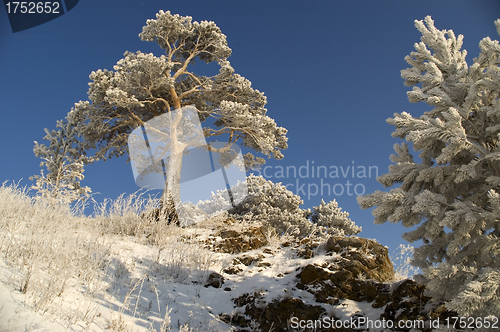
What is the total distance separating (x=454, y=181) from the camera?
10.7 feet

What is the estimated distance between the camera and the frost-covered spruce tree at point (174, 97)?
10.9 m

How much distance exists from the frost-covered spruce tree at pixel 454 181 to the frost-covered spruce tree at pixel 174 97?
7363 millimetres

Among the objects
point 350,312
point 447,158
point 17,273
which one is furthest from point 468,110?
point 17,273

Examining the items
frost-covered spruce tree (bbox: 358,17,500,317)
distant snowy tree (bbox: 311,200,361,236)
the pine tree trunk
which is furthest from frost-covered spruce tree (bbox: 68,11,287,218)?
frost-covered spruce tree (bbox: 358,17,500,317)

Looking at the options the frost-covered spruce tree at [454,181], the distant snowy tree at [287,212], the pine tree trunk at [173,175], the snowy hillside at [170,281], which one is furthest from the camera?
the distant snowy tree at [287,212]

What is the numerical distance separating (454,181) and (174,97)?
11.2 meters


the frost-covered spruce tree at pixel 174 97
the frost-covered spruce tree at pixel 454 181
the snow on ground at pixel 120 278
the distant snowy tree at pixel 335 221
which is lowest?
the snow on ground at pixel 120 278

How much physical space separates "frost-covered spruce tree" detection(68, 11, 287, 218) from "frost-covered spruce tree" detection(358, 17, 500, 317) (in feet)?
24.2

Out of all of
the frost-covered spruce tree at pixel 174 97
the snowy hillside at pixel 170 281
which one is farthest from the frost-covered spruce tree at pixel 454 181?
the frost-covered spruce tree at pixel 174 97

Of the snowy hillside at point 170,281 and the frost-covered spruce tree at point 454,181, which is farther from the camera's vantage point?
the snowy hillside at point 170,281

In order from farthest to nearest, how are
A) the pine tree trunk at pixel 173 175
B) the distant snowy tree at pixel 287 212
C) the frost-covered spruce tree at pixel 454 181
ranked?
the distant snowy tree at pixel 287 212, the pine tree trunk at pixel 173 175, the frost-covered spruce tree at pixel 454 181

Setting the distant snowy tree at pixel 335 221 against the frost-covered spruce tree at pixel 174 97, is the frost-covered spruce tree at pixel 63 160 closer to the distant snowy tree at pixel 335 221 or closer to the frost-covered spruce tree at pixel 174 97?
the frost-covered spruce tree at pixel 174 97

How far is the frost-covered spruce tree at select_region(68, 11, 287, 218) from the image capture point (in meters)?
10.9

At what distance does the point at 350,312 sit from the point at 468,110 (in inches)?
119
